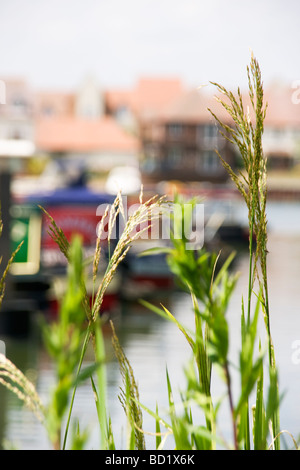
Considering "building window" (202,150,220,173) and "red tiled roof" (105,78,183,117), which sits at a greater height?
"red tiled roof" (105,78,183,117)

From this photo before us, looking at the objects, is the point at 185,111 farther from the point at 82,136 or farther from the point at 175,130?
the point at 82,136

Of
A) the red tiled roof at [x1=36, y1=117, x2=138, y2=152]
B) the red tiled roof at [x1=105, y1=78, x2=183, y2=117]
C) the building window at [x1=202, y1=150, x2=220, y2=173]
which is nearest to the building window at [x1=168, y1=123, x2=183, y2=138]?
the building window at [x1=202, y1=150, x2=220, y2=173]

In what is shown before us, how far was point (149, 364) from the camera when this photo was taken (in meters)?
5.69

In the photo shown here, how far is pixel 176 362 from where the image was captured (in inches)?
232

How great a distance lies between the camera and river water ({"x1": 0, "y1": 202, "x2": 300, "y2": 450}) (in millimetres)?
3732

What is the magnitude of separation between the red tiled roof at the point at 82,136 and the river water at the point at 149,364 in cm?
4516

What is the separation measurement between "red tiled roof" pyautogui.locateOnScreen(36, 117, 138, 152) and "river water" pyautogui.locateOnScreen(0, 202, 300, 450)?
148 ft

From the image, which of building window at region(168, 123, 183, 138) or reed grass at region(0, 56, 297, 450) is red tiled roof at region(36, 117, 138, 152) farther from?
reed grass at region(0, 56, 297, 450)

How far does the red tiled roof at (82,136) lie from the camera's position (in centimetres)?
5544

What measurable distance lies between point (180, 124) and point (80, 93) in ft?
28.0

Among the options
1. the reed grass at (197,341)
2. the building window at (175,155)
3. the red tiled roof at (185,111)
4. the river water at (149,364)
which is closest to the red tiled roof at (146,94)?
the red tiled roof at (185,111)

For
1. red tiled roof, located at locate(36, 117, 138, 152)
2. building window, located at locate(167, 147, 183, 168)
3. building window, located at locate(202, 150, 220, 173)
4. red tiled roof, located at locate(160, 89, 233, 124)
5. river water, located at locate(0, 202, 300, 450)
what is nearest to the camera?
river water, located at locate(0, 202, 300, 450)
